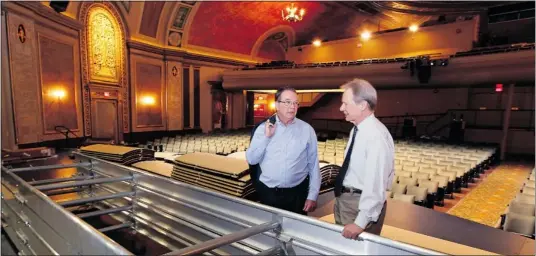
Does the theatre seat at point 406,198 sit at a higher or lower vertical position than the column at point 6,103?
lower

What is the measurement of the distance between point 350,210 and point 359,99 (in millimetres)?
663

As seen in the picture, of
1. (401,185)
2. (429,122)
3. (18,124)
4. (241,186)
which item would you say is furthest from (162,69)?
(429,122)

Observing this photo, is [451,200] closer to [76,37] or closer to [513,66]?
[513,66]

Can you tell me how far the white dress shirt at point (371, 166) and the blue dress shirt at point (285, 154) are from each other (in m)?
0.55

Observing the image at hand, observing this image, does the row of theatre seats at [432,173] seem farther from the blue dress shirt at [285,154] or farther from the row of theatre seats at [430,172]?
the blue dress shirt at [285,154]

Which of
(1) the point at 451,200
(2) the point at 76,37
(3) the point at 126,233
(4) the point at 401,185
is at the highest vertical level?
(2) the point at 76,37

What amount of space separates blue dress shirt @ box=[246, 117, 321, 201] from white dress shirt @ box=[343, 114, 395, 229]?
21.5 inches

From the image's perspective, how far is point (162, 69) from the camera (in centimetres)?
1426

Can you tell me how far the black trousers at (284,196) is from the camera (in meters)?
2.19

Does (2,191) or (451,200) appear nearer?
(2,191)

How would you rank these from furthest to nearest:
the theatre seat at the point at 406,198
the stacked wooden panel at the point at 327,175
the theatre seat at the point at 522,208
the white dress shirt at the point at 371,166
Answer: the theatre seat at the point at 406,198 → the theatre seat at the point at 522,208 → the stacked wooden panel at the point at 327,175 → the white dress shirt at the point at 371,166

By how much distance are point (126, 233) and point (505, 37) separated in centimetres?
2035

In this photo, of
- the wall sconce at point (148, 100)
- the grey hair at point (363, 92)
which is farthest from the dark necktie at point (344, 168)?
the wall sconce at point (148, 100)

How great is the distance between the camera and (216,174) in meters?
2.34
